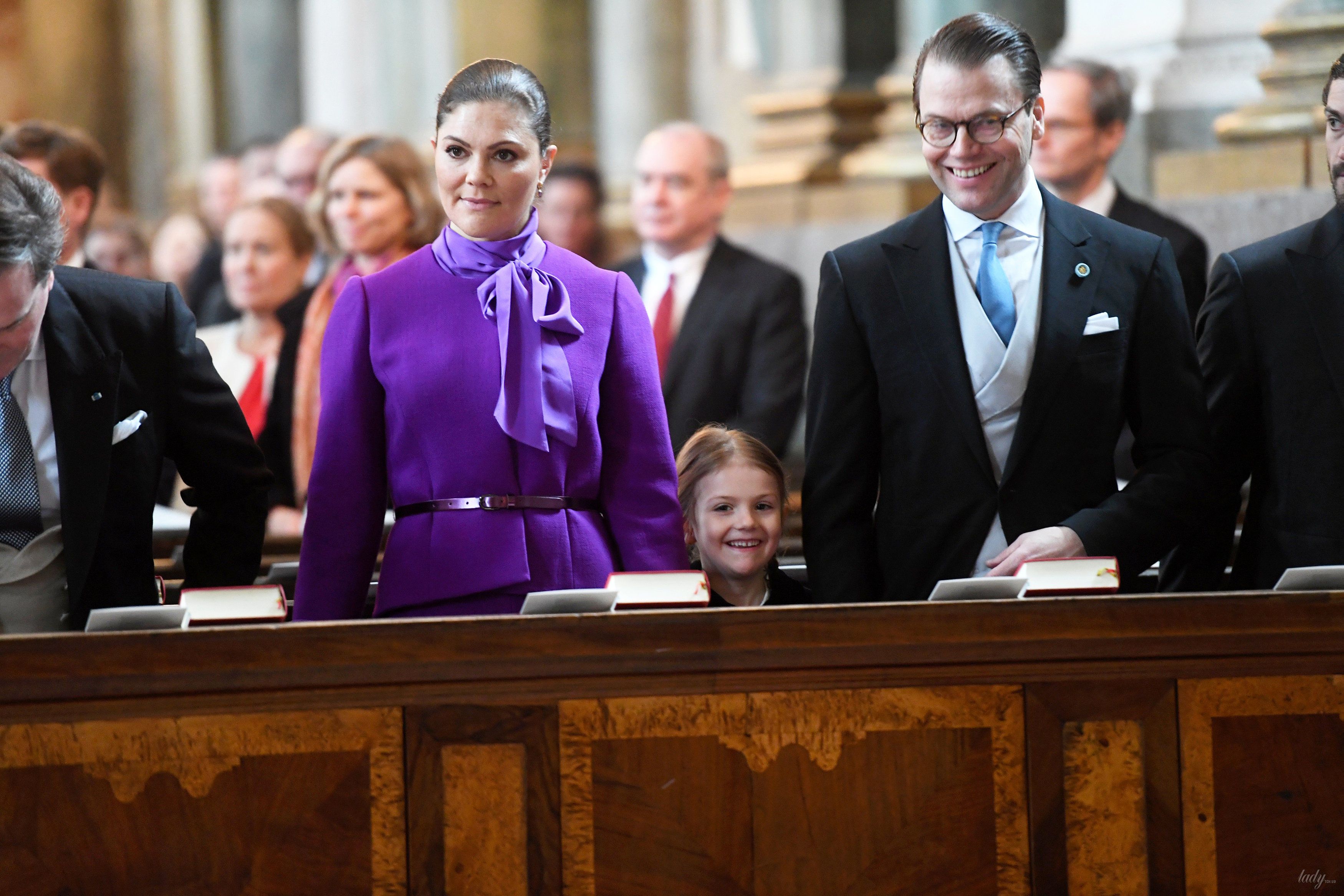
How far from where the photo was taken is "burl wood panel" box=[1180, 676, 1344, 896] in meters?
2.12

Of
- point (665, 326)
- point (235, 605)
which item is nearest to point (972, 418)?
point (235, 605)

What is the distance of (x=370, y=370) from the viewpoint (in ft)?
7.98

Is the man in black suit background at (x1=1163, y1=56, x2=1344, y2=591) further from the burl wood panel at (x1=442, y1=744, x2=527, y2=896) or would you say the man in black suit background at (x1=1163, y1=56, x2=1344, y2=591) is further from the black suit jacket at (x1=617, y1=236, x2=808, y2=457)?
the black suit jacket at (x1=617, y1=236, x2=808, y2=457)

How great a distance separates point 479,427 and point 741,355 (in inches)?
86.0

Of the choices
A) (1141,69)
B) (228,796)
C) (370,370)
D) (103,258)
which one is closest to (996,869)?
(228,796)

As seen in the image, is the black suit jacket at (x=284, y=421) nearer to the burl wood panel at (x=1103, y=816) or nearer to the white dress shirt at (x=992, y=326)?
the white dress shirt at (x=992, y=326)

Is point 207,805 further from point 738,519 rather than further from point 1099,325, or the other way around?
point 1099,325

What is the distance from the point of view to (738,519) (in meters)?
2.79

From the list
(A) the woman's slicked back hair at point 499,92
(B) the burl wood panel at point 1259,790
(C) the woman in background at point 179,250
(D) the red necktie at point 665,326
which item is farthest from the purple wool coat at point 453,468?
(C) the woman in background at point 179,250

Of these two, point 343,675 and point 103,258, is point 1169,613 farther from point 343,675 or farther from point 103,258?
point 103,258

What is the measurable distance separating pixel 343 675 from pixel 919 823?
0.75m

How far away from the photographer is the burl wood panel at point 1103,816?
6.94ft

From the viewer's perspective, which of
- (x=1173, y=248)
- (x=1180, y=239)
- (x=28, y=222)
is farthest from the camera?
(x=1180, y=239)

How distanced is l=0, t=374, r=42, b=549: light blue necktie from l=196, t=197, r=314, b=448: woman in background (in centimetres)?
240
